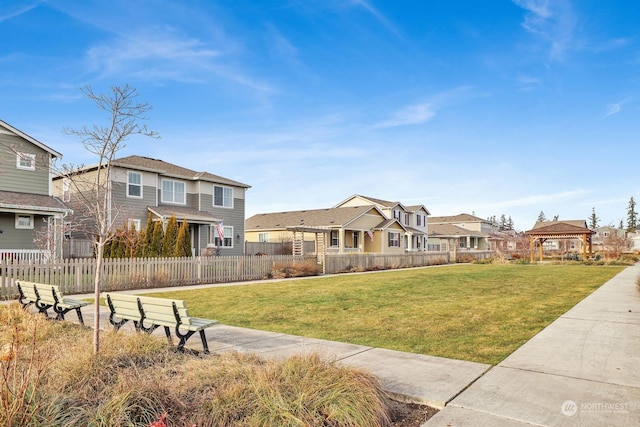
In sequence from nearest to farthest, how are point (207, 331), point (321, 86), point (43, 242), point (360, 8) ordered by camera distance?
point (207, 331), point (360, 8), point (321, 86), point (43, 242)

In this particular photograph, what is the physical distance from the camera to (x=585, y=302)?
12.0 meters

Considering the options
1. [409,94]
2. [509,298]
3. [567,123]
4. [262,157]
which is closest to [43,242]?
[262,157]

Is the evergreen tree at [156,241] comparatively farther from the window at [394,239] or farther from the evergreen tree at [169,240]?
the window at [394,239]

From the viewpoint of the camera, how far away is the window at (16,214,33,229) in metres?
21.9

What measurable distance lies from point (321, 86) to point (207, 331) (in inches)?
590

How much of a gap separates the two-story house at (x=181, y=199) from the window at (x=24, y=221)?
2.54 meters

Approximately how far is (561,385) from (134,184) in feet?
86.6

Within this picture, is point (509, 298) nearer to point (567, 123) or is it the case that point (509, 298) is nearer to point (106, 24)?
point (567, 123)

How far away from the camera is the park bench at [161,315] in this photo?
19.7ft

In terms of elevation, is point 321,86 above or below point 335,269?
above

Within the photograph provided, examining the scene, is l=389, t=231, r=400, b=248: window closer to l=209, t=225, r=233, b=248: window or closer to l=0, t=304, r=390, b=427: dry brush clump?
l=209, t=225, r=233, b=248: window

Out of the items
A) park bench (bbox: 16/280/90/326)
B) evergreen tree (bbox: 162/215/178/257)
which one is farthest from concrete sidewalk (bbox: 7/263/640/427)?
evergreen tree (bbox: 162/215/178/257)

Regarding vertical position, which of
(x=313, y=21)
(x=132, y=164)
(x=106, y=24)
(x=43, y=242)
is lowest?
(x=43, y=242)

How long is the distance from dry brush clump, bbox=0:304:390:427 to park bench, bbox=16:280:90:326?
3333mm
